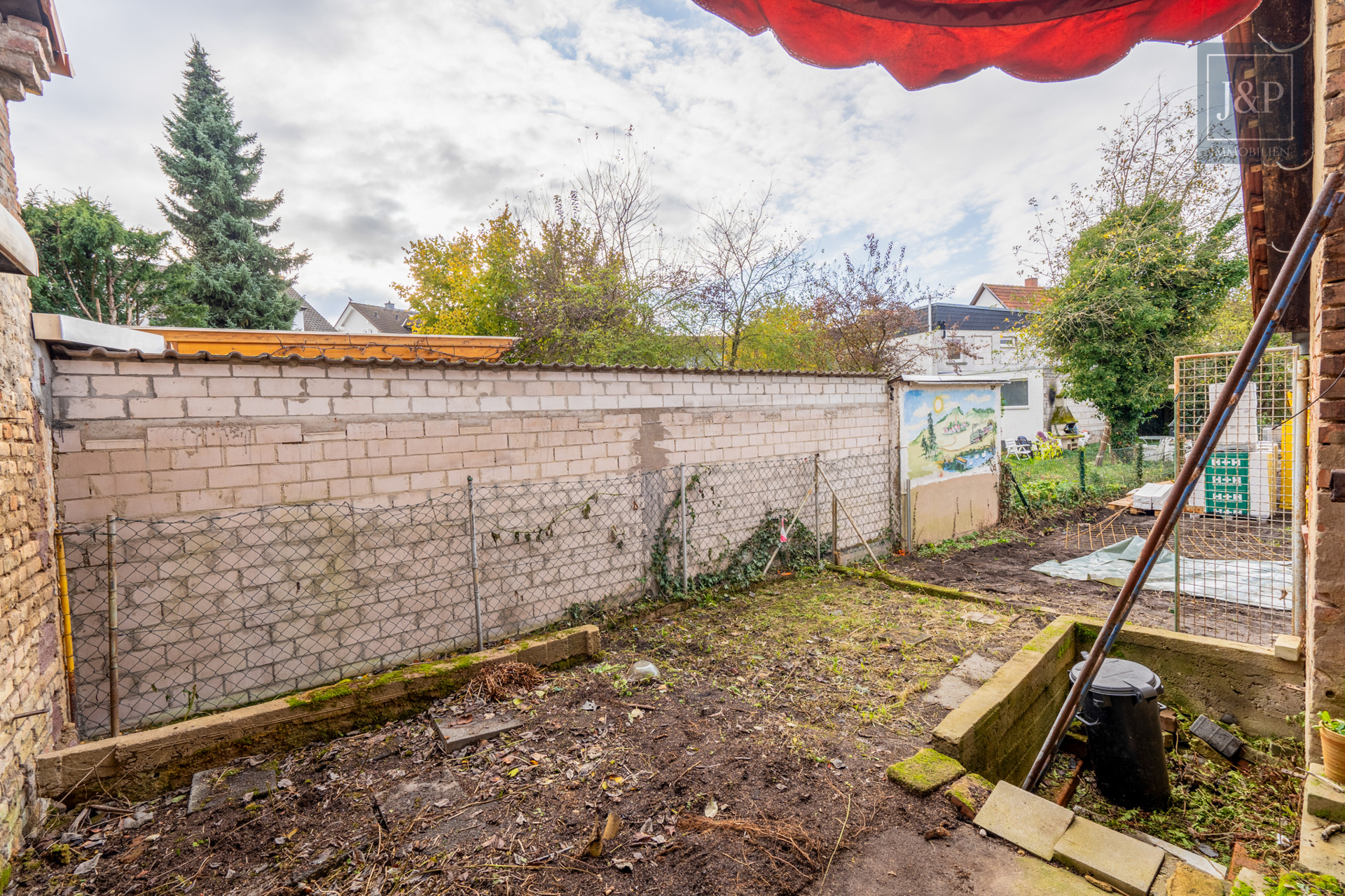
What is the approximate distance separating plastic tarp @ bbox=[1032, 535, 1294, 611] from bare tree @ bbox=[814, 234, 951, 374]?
7806mm

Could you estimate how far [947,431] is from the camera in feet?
30.8

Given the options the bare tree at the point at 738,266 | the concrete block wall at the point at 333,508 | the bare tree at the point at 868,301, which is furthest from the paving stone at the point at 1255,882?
the bare tree at the point at 868,301

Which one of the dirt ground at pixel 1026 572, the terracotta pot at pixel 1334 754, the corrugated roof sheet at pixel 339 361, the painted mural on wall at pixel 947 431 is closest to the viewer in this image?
the terracotta pot at pixel 1334 754

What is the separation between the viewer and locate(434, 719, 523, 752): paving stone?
3.41 metres

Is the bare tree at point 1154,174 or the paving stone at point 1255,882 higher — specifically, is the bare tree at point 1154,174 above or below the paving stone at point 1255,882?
above

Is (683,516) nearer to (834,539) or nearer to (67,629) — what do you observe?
(834,539)

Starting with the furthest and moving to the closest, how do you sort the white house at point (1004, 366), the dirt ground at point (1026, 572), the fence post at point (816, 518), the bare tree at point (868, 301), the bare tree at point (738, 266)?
the white house at point (1004, 366) → the bare tree at point (868, 301) → the bare tree at point (738, 266) → the fence post at point (816, 518) → the dirt ground at point (1026, 572)

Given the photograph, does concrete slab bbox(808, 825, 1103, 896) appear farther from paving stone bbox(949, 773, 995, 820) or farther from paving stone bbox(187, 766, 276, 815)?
paving stone bbox(187, 766, 276, 815)

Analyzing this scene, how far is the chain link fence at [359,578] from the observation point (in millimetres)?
3467

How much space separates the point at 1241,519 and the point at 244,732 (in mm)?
13015

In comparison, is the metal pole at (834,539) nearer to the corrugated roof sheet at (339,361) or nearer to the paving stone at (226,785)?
the corrugated roof sheet at (339,361)

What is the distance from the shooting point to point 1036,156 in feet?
32.2

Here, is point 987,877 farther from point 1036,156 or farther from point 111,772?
point 1036,156

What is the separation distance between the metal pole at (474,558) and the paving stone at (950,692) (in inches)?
143
